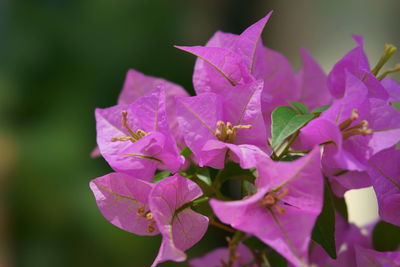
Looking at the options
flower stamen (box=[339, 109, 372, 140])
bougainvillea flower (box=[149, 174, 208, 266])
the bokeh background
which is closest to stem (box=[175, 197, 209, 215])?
bougainvillea flower (box=[149, 174, 208, 266])

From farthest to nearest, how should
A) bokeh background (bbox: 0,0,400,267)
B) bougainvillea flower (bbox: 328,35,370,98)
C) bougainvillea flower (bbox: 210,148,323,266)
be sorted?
bokeh background (bbox: 0,0,400,267) < bougainvillea flower (bbox: 328,35,370,98) < bougainvillea flower (bbox: 210,148,323,266)

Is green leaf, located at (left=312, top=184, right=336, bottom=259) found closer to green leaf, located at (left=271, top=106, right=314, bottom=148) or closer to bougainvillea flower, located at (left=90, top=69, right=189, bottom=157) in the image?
green leaf, located at (left=271, top=106, right=314, bottom=148)

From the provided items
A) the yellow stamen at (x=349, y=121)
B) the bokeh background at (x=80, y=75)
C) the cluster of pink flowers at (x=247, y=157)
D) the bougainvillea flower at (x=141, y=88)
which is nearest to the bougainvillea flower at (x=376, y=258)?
the cluster of pink flowers at (x=247, y=157)

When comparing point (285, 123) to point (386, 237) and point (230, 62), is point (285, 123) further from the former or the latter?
point (386, 237)

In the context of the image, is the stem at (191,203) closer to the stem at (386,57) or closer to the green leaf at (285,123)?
the green leaf at (285,123)

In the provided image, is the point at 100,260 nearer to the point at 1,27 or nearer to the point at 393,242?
the point at 1,27

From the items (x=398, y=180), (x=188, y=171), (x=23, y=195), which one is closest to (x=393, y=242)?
(x=398, y=180)

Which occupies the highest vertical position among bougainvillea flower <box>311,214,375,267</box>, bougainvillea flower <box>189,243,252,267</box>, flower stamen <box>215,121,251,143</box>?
flower stamen <box>215,121,251,143</box>
